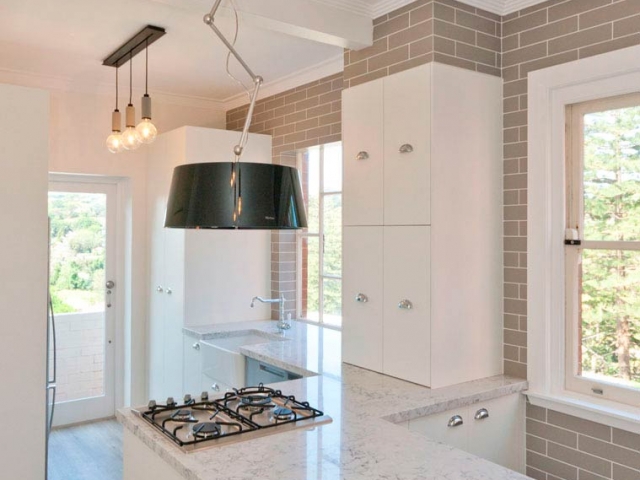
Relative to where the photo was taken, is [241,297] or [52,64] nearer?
[52,64]

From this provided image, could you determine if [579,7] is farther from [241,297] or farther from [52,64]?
[52,64]

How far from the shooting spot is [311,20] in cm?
270

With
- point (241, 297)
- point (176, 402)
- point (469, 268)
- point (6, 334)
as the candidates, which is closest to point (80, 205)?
point (241, 297)

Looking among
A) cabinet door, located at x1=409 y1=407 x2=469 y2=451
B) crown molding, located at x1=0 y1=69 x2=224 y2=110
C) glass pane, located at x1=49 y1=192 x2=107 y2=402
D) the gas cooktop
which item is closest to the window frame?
cabinet door, located at x1=409 y1=407 x2=469 y2=451

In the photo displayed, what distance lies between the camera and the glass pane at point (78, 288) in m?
4.55

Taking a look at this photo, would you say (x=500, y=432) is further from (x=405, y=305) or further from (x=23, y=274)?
(x=23, y=274)

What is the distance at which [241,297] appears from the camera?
4.39 meters

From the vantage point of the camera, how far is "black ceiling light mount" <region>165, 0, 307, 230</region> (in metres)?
1.48

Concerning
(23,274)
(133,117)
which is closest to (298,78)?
(133,117)

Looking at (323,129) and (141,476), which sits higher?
(323,129)

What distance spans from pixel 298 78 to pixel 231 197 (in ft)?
9.36

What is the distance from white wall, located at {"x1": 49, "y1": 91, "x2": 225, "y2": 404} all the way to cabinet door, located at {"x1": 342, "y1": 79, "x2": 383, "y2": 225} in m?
2.34

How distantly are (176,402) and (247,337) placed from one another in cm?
187

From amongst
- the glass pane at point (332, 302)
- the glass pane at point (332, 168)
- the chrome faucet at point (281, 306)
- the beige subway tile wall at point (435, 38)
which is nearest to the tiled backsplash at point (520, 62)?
the beige subway tile wall at point (435, 38)
